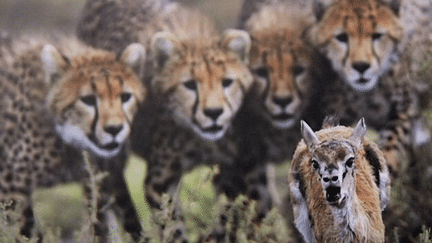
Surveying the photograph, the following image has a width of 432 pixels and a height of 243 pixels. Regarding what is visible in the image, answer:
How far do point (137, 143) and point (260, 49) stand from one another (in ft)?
3.37

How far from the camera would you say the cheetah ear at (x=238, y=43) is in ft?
13.2

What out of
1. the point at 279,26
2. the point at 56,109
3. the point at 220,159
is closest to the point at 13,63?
the point at 56,109

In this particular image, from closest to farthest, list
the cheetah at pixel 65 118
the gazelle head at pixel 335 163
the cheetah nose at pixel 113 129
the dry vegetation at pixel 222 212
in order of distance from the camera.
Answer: the gazelle head at pixel 335 163 → the dry vegetation at pixel 222 212 → the cheetah nose at pixel 113 129 → the cheetah at pixel 65 118

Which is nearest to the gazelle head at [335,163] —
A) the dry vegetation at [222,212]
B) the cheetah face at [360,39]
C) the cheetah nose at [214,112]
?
the dry vegetation at [222,212]

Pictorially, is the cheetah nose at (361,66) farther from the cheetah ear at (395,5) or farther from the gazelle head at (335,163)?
the gazelle head at (335,163)

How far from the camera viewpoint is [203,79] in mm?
3863

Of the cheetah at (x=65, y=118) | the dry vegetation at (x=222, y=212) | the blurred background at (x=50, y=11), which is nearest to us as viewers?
the dry vegetation at (x=222, y=212)

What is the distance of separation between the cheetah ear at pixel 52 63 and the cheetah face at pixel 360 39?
5.27ft

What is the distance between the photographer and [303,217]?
266 centimetres

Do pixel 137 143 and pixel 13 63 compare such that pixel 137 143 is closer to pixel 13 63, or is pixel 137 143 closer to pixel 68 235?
pixel 13 63

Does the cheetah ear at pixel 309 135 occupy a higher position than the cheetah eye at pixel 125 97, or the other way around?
the cheetah eye at pixel 125 97

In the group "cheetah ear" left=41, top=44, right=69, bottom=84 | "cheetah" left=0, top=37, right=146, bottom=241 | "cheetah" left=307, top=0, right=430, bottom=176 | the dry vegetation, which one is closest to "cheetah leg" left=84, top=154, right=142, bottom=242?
"cheetah" left=0, top=37, right=146, bottom=241

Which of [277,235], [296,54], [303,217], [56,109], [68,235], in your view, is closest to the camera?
[303,217]

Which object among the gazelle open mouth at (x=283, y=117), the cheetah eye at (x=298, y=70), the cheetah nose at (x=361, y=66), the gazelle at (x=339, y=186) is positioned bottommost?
the gazelle at (x=339, y=186)
